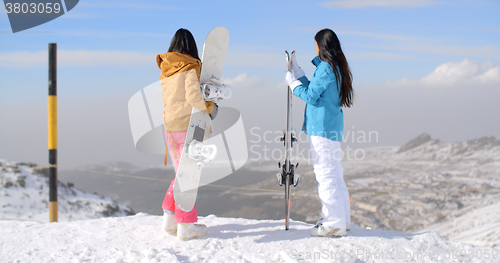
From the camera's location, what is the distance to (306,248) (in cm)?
235

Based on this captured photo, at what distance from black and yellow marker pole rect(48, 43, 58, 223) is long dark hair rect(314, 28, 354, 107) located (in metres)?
2.77

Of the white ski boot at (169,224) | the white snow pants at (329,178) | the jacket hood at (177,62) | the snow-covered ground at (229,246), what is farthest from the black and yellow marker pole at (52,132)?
the white snow pants at (329,178)

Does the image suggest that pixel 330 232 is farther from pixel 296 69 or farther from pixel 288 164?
pixel 296 69

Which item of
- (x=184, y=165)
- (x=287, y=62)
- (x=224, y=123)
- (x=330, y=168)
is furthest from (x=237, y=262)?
(x=287, y=62)

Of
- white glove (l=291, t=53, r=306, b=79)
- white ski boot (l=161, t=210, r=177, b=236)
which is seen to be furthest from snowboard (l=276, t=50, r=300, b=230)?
white ski boot (l=161, t=210, r=177, b=236)

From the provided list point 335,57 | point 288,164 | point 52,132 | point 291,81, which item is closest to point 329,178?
point 288,164

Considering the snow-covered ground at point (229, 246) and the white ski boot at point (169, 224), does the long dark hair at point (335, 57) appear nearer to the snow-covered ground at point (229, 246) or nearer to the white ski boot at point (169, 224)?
the snow-covered ground at point (229, 246)

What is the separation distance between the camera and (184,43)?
2529 mm

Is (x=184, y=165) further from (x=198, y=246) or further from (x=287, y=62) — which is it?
(x=287, y=62)

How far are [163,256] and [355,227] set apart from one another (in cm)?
165

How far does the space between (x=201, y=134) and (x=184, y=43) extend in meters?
0.69

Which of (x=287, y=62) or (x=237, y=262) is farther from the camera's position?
(x=287, y=62)

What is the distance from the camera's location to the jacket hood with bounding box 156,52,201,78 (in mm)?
2439

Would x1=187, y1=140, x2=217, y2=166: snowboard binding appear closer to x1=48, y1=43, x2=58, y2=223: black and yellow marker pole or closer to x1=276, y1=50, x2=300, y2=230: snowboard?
x1=276, y1=50, x2=300, y2=230: snowboard
